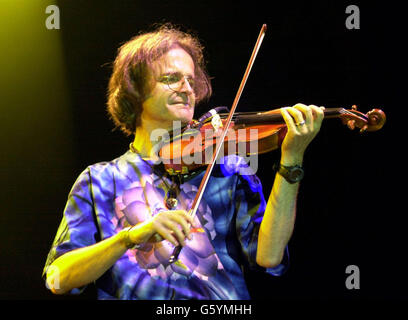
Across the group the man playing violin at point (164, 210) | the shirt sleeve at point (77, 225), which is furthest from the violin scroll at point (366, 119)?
the shirt sleeve at point (77, 225)

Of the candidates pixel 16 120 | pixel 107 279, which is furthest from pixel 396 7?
pixel 16 120

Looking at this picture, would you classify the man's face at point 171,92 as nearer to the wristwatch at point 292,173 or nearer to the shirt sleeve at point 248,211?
the shirt sleeve at point 248,211

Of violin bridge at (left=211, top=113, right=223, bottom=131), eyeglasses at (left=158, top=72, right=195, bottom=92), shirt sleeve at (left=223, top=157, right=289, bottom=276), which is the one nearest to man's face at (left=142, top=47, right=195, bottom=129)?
eyeglasses at (left=158, top=72, right=195, bottom=92)

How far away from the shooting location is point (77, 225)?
1.76 metres

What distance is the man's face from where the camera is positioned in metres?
1.89

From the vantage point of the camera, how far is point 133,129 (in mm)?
2123

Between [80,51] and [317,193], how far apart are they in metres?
1.32

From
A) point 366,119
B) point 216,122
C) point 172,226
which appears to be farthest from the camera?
point 216,122

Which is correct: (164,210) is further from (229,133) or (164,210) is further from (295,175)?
(295,175)

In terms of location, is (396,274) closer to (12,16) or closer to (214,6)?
(214,6)

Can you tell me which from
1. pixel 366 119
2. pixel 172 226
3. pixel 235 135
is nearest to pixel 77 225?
pixel 172 226

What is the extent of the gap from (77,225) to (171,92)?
615 mm

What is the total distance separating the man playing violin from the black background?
1.18 ft

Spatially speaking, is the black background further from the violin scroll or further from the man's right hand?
the man's right hand
